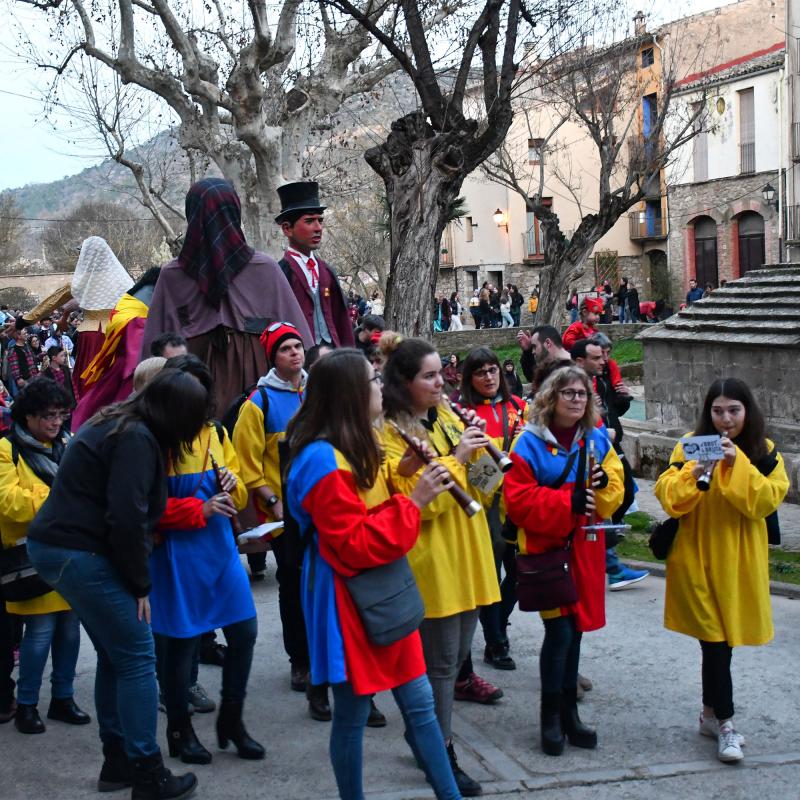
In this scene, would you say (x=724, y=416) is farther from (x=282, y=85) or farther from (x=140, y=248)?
(x=140, y=248)

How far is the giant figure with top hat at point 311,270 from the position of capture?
6.74 metres

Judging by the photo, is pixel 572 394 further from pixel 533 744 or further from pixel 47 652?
pixel 47 652

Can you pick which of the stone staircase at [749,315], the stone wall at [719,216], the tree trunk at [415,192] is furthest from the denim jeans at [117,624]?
the stone wall at [719,216]

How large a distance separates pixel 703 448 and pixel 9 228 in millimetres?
73090

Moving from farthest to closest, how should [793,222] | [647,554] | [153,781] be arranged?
[793,222] < [647,554] < [153,781]

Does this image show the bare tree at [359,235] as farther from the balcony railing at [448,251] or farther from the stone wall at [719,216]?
the stone wall at [719,216]

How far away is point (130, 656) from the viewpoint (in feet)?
14.0

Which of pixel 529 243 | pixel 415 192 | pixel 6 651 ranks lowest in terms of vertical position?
pixel 6 651

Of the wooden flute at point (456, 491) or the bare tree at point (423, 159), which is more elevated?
the bare tree at point (423, 159)

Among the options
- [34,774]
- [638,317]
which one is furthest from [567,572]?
[638,317]

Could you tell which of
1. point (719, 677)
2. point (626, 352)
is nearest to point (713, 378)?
point (719, 677)

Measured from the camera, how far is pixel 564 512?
4.80m

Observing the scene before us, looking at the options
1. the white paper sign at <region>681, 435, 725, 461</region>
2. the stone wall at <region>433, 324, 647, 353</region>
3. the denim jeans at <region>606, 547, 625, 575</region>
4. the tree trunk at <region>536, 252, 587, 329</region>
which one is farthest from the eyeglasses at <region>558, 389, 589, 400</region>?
the stone wall at <region>433, 324, 647, 353</region>

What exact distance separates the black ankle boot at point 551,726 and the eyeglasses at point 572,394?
51.0 inches
